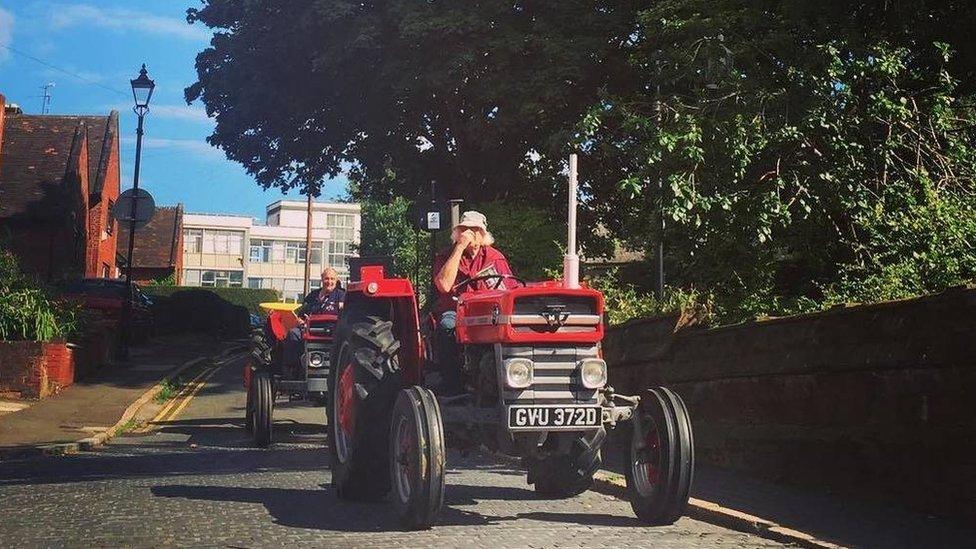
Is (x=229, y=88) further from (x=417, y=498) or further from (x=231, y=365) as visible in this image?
(x=417, y=498)

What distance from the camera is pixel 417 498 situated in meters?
7.11

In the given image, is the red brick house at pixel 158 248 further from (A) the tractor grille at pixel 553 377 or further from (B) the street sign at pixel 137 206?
(A) the tractor grille at pixel 553 377

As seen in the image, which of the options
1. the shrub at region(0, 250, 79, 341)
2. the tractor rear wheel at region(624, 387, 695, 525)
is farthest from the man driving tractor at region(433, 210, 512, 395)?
the shrub at region(0, 250, 79, 341)

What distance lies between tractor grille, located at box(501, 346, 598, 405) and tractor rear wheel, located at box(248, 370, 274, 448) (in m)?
6.56

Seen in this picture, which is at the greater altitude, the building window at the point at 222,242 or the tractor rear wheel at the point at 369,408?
the building window at the point at 222,242

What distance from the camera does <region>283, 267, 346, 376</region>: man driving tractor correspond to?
46.5ft

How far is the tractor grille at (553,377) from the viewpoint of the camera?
743 centimetres

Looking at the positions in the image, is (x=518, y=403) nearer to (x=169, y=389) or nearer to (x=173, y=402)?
(x=173, y=402)

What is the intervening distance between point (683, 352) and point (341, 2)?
15.4m

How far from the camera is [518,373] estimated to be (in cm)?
741

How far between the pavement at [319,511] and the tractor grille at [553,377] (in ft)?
2.87

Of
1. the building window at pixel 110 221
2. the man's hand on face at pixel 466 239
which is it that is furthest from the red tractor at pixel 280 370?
the building window at pixel 110 221

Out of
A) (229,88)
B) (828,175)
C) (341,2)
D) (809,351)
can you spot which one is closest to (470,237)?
(809,351)

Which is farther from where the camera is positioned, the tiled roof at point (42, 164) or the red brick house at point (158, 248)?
the red brick house at point (158, 248)
